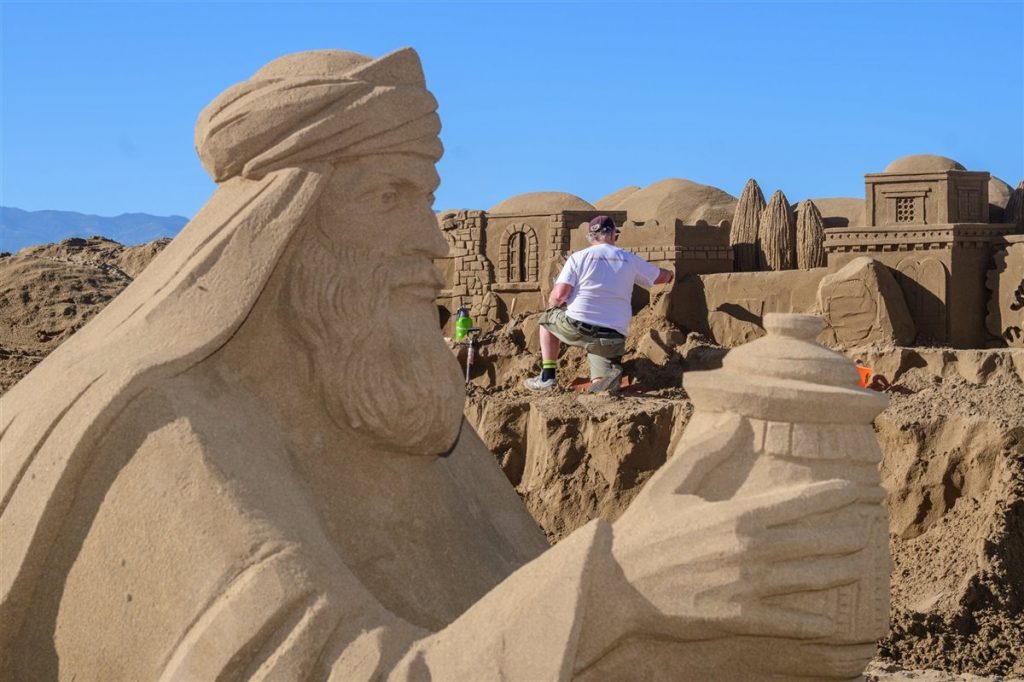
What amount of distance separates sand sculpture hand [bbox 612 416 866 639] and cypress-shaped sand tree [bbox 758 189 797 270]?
14.8 m

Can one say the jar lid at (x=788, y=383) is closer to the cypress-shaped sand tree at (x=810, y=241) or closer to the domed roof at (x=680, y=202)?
the cypress-shaped sand tree at (x=810, y=241)

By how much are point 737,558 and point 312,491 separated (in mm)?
990

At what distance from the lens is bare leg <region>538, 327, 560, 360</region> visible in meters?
9.80

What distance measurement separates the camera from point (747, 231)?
686 inches

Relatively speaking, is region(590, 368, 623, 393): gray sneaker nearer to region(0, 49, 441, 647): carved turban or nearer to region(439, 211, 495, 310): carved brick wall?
region(0, 49, 441, 647): carved turban

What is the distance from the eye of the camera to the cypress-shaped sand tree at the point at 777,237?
17.1 meters

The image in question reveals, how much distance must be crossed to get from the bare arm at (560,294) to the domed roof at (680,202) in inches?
606

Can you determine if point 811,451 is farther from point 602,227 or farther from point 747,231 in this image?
point 747,231

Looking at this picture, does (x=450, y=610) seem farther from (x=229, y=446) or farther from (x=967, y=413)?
(x=967, y=413)

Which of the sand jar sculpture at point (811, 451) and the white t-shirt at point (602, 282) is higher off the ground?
the white t-shirt at point (602, 282)

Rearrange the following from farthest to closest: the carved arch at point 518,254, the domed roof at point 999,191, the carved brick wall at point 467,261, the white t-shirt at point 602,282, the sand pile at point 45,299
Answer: the domed roof at point 999,191, the carved brick wall at point 467,261, the carved arch at point 518,254, the sand pile at point 45,299, the white t-shirt at point 602,282

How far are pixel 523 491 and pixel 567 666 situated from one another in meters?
6.01

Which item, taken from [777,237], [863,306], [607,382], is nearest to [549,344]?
[607,382]

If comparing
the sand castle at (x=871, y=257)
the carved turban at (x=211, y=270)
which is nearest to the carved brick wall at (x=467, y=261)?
the sand castle at (x=871, y=257)
